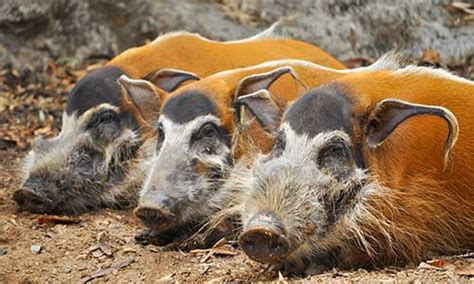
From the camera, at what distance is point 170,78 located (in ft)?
23.4

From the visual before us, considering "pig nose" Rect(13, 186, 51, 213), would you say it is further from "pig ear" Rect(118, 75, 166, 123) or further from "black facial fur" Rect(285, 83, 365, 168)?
"black facial fur" Rect(285, 83, 365, 168)

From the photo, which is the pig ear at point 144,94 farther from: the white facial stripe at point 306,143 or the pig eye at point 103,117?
the white facial stripe at point 306,143

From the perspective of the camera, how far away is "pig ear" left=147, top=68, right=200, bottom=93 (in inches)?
277

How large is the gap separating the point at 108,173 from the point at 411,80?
2464 mm

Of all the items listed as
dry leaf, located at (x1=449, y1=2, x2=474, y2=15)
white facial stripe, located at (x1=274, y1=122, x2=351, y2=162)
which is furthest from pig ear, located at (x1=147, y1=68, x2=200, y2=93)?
dry leaf, located at (x1=449, y1=2, x2=474, y2=15)

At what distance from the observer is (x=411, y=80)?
5.45m

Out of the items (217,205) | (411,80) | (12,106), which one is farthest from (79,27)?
(411,80)

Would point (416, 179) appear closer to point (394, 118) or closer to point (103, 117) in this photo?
point (394, 118)

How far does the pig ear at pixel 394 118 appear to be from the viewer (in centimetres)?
488

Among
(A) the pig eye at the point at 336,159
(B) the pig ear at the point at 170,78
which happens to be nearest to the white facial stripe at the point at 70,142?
(B) the pig ear at the point at 170,78

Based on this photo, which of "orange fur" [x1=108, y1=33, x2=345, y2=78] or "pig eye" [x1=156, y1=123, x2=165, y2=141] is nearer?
"pig eye" [x1=156, y1=123, x2=165, y2=141]

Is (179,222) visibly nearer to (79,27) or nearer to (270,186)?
(270,186)

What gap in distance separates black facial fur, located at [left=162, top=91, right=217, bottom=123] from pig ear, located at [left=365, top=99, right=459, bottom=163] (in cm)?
144

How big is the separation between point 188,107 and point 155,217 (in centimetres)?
83
